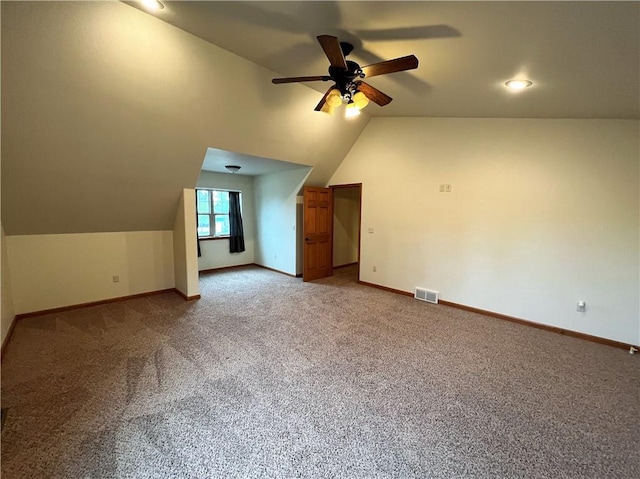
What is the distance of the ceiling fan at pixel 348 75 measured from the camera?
1.83 m

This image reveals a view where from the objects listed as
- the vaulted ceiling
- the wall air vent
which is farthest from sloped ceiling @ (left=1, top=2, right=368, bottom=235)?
the wall air vent

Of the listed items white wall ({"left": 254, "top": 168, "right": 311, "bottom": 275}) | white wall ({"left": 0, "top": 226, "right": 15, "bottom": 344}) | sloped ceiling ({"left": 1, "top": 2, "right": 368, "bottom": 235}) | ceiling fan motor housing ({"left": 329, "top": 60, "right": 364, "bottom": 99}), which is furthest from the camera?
white wall ({"left": 254, "top": 168, "right": 311, "bottom": 275})

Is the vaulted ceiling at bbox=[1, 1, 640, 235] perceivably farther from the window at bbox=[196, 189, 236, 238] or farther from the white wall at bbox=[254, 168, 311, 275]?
the window at bbox=[196, 189, 236, 238]

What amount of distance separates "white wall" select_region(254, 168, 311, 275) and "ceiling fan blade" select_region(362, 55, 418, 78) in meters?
3.17

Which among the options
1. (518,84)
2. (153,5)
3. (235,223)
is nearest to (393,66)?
(518,84)

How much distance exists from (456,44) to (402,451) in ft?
9.07

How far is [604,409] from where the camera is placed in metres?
2.03

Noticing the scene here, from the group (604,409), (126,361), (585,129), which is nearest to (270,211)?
(126,361)

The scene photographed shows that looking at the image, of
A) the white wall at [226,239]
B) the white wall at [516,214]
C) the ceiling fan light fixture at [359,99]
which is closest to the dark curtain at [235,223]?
the white wall at [226,239]

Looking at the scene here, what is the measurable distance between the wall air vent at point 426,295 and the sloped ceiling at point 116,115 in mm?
2988

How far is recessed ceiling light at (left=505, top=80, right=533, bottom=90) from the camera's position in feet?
7.64

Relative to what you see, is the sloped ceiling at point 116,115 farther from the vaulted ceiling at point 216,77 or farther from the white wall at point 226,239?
the white wall at point 226,239

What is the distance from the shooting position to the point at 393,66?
1929 millimetres

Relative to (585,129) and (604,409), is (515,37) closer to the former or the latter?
(585,129)
